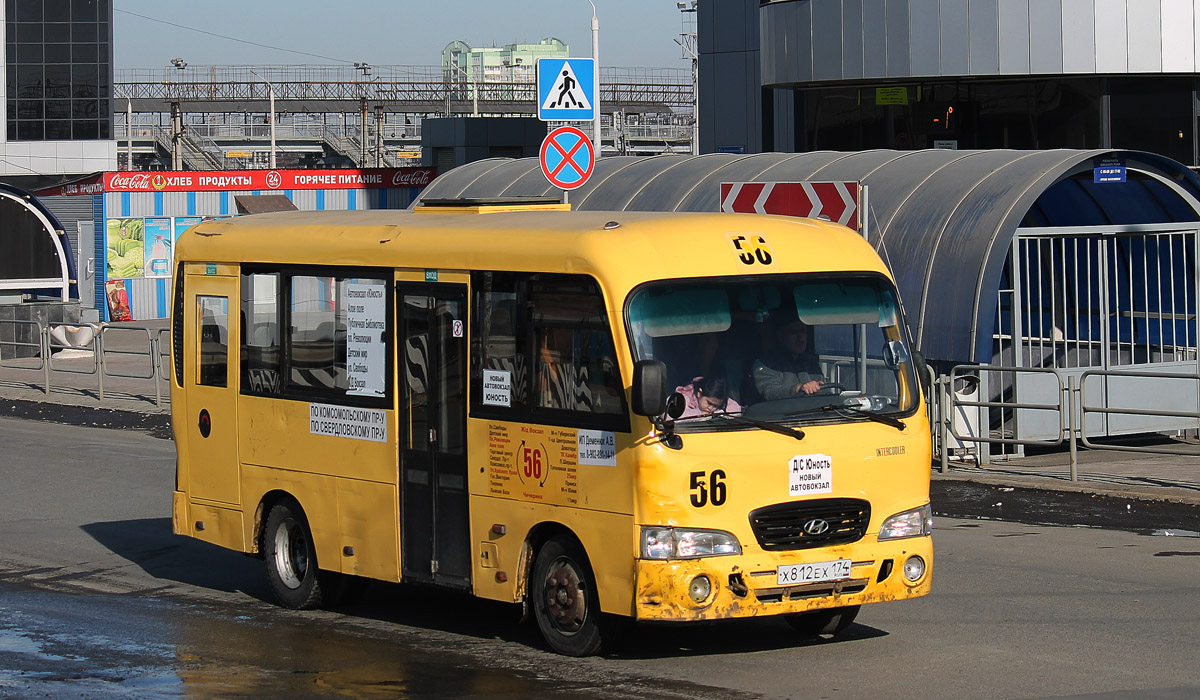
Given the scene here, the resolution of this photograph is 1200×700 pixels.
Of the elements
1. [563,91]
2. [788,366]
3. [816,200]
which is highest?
[563,91]

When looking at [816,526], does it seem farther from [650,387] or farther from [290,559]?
[290,559]

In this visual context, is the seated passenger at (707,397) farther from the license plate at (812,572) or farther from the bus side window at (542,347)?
the license plate at (812,572)

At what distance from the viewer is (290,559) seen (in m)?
10.1

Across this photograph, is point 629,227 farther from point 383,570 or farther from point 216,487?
point 216,487

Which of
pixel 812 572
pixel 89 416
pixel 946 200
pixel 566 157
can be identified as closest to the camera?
pixel 812 572

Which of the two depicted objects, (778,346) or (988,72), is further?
(988,72)

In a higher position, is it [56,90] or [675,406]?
[56,90]

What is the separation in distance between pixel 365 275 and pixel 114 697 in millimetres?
2959

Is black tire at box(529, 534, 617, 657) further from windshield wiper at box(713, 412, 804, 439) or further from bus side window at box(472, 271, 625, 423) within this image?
windshield wiper at box(713, 412, 804, 439)

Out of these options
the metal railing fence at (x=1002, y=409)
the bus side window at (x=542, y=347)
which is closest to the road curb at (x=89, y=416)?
the metal railing fence at (x=1002, y=409)

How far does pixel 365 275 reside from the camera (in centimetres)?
942

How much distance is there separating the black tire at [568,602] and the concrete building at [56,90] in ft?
140

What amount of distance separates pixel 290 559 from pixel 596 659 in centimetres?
278

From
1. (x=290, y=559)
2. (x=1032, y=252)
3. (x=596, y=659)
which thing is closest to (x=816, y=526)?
(x=596, y=659)
